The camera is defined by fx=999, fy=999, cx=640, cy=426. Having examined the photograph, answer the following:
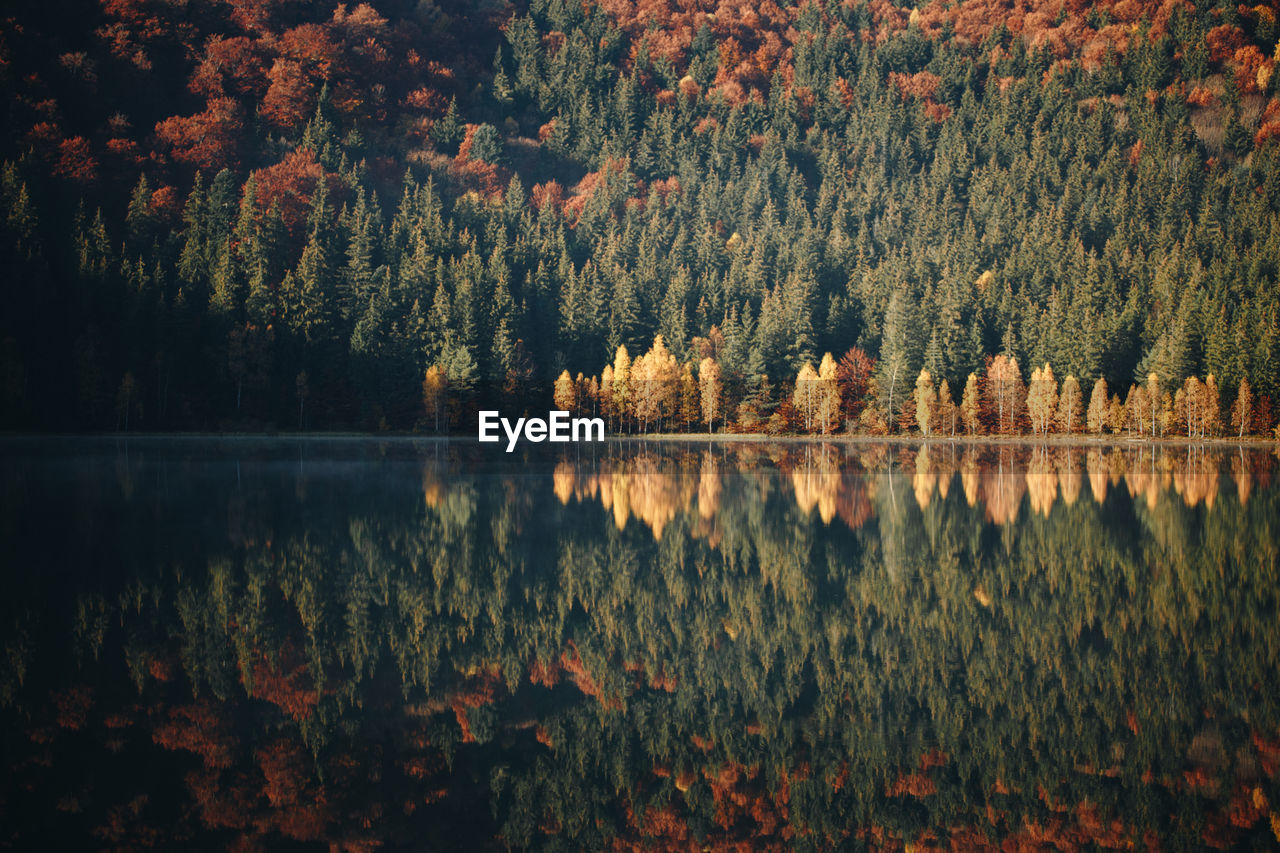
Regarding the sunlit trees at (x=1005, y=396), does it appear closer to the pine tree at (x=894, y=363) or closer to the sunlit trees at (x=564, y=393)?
the pine tree at (x=894, y=363)

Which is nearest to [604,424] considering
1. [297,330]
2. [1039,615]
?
[297,330]

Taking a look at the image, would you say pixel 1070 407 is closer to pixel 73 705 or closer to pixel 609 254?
pixel 609 254

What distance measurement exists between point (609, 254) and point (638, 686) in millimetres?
125186

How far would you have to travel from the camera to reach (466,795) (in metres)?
9.70

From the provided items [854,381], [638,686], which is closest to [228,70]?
[854,381]

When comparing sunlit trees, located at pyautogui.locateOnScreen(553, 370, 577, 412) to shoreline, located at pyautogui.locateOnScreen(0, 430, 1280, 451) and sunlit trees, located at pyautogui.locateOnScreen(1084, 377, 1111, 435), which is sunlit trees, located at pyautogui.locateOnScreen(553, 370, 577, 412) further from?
sunlit trees, located at pyautogui.locateOnScreen(1084, 377, 1111, 435)

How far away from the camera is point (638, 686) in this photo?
1259cm

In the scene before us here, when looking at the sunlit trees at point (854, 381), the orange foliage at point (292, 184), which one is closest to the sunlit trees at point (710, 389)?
the sunlit trees at point (854, 381)

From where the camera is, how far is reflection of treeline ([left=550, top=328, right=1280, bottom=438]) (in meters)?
103

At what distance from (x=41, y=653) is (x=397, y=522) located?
13.9m

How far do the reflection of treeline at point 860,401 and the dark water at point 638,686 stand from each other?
8146 cm

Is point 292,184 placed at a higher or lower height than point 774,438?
higher

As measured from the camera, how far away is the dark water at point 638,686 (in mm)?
9297

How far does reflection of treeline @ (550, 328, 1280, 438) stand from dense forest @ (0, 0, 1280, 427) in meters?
0.44
